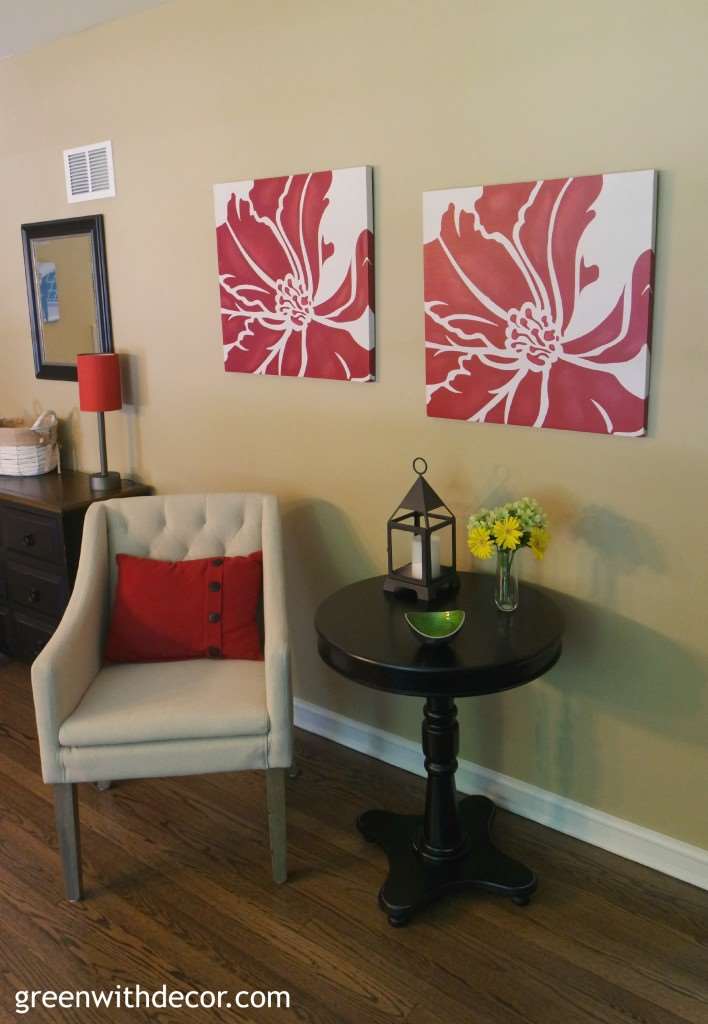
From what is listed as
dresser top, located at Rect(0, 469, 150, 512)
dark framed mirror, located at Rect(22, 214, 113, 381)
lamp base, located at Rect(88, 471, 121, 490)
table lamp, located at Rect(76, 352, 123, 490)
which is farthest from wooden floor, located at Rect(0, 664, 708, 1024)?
dark framed mirror, located at Rect(22, 214, 113, 381)

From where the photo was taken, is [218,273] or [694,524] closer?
[694,524]

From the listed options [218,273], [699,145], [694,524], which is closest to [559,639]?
[694,524]

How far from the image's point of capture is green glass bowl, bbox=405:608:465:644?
6.82ft

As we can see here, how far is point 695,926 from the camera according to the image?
2.12 m

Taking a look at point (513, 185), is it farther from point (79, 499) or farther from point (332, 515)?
point (79, 499)

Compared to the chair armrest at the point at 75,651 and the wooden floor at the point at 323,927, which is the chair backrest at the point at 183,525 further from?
the wooden floor at the point at 323,927

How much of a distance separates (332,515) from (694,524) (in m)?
1.12

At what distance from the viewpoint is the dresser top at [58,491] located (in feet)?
10.1

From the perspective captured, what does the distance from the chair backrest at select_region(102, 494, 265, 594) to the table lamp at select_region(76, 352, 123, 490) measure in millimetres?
571

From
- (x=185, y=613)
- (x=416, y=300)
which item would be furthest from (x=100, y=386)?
(x=416, y=300)

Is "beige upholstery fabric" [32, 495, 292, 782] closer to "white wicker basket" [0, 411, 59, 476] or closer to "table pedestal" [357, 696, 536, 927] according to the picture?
"table pedestal" [357, 696, 536, 927]

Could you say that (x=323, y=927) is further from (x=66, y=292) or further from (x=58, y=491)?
(x=66, y=292)

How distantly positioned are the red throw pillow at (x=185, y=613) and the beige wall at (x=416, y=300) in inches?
15.3

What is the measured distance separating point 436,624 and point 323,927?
30.4 inches
